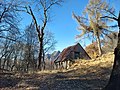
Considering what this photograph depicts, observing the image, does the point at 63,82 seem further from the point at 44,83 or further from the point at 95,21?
the point at 95,21

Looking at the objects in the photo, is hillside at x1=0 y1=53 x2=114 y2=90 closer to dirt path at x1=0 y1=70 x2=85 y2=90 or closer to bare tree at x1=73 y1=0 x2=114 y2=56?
dirt path at x1=0 y1=70 x2=85 y2=90

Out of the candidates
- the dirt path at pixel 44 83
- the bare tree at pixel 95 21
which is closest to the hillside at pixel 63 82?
the dirt path at pixel 44 83

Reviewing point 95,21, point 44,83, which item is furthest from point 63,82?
point 95,21

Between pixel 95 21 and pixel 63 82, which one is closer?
pixel 63 82

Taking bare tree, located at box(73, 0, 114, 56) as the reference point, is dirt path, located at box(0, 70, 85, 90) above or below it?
below

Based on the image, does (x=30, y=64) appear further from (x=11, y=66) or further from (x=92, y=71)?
(x=92, y=71)

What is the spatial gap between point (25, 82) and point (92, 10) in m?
25.0

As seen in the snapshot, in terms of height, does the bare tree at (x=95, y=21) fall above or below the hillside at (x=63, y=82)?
above

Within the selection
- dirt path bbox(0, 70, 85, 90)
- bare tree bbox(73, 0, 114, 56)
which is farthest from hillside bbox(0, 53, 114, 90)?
bare tree bbox(73, 0, 114, 56)

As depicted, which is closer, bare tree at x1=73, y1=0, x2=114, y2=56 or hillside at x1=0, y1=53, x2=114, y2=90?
hillside at x1=0, y1=53, x2=114, y2=90

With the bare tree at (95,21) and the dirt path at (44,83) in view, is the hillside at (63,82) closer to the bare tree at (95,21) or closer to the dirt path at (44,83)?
the dirt path at (44,83)

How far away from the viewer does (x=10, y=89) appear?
44.5 feet

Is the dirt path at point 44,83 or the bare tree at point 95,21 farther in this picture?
the bare tree at point 95,21

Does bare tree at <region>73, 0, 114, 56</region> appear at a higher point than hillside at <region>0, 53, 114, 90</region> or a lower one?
higher
